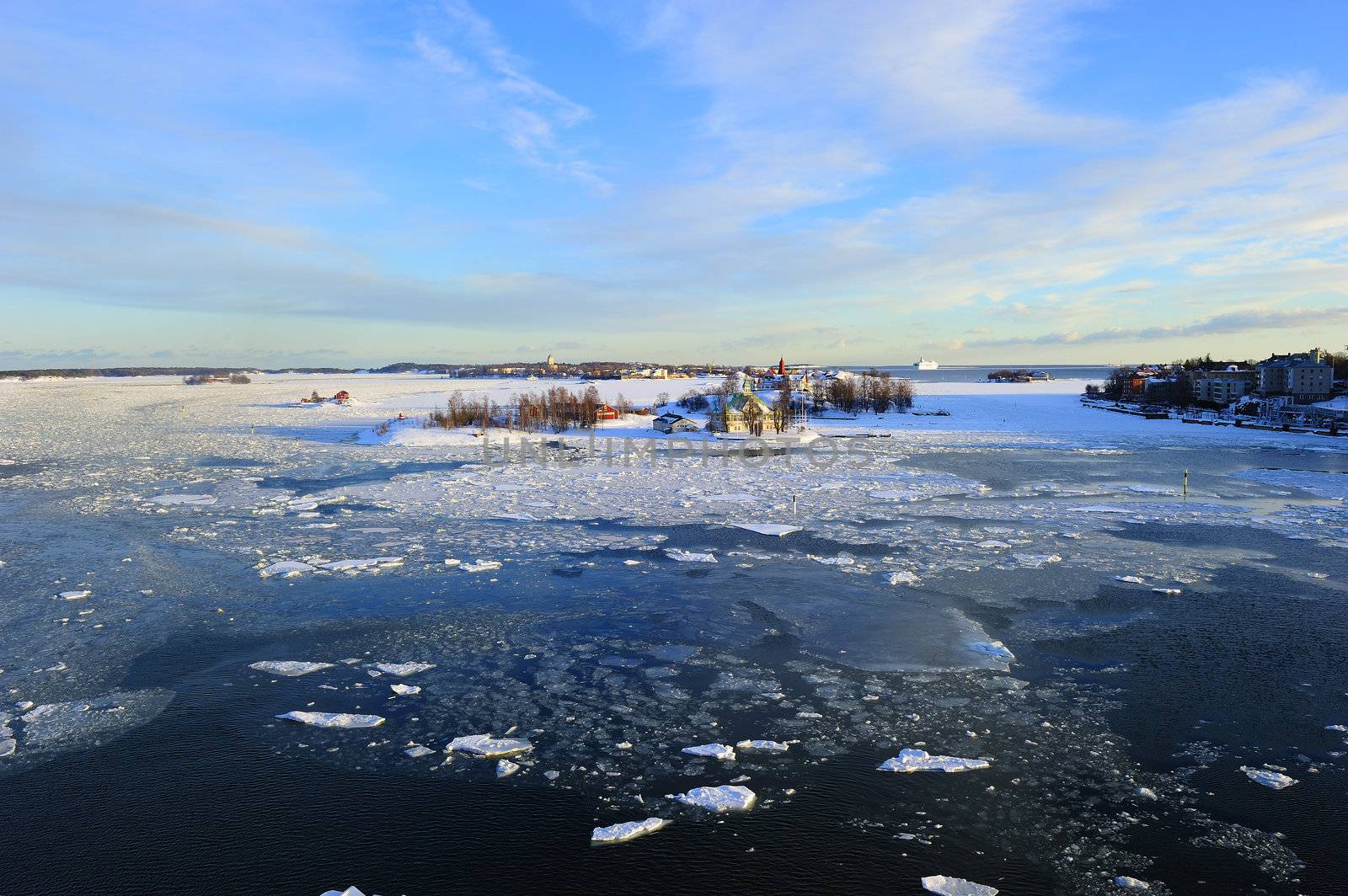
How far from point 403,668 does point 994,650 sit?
275 inches

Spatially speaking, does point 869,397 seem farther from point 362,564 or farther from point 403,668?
point 403,668

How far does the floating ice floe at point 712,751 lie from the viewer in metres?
6.93

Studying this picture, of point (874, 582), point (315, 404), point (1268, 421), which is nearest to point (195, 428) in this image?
point (315, 404)

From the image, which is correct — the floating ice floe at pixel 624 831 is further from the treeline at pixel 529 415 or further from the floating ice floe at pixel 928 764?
the treeline at pixel 529 415

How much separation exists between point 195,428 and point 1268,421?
68595 mm

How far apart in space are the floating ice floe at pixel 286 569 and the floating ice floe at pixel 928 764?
10.1 metres

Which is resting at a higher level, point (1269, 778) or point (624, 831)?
point (1269, 778)

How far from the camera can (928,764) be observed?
6770 millimetres

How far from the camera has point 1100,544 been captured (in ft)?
49.5

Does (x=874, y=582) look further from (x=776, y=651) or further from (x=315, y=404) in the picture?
(x=315, y=404)

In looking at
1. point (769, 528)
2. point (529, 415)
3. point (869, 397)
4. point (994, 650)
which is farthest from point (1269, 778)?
point (869, 397)

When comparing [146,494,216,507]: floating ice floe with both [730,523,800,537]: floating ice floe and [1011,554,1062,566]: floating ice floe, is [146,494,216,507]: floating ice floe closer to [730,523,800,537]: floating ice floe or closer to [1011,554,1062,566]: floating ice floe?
[730,523,800,537]: floating ice floe

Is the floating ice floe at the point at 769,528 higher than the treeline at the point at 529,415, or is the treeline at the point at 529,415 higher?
the treeline at the point at 529,415

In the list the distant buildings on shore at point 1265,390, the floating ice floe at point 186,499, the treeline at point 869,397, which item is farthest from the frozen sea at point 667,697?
the treeline at point 869,397
